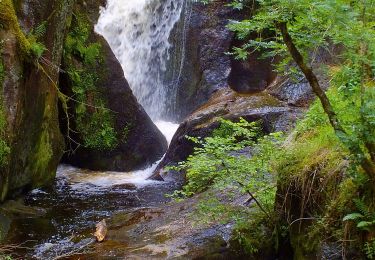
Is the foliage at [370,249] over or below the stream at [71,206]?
over

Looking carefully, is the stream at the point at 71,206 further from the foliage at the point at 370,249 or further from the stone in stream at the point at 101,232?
the foliage at the point at 370,249

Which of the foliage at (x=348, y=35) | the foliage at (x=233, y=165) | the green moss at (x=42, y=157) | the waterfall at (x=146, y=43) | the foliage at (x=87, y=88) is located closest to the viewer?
the foliage at (x=348, y=35)

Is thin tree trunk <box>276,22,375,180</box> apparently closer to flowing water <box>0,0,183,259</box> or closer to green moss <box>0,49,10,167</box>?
flowing water <box>0,0,183,259</box>

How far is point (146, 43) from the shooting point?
561 inches

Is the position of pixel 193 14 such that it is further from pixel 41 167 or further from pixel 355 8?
A: pixel 355 8

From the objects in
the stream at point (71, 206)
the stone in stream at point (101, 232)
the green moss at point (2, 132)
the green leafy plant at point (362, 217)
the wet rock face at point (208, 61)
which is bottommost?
the stream at point (71, 206)

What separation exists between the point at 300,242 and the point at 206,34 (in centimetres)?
997

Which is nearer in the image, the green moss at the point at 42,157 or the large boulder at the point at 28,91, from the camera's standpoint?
the large boulder at the point at 28,91

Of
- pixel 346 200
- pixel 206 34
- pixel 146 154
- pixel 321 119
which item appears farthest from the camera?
pixel 206 34

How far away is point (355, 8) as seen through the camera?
301cm

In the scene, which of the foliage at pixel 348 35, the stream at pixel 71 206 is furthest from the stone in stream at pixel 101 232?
the foliage at pixel 348 35

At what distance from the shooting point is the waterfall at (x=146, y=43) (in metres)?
14.0

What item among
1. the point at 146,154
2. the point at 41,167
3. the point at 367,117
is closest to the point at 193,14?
the point at 146,154

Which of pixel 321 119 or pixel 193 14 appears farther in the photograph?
pixel 193 14
